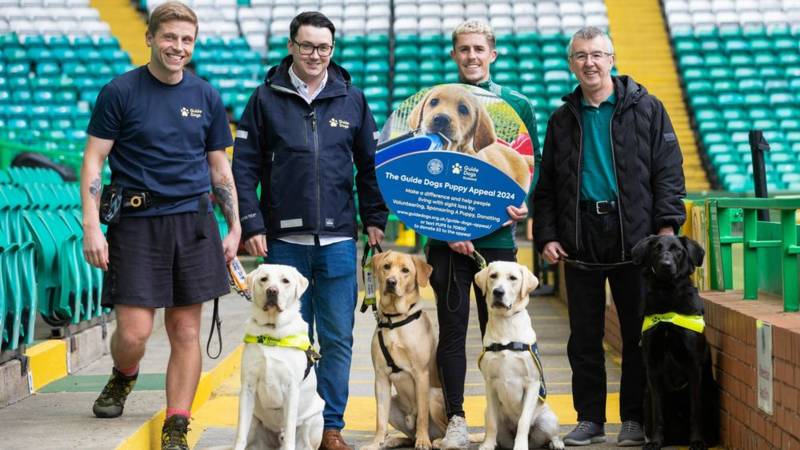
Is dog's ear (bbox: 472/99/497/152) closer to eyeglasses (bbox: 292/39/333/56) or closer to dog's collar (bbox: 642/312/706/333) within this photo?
eyeglasses (bbox: 292/39/333/56)

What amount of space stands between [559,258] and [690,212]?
7.64 ft

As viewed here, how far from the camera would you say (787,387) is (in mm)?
4195

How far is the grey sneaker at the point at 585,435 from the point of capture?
525 cm

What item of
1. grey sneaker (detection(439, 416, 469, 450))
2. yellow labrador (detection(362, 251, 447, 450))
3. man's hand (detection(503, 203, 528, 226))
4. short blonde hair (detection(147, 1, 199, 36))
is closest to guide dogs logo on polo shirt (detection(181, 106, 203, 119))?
short blonde hair (detection(147, 1, 199, 36))

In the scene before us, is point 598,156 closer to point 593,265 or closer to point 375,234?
point 593,265

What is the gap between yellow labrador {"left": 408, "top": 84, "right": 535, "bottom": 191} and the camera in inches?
203

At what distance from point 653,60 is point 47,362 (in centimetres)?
1885

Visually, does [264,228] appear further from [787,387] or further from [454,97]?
[787,387]

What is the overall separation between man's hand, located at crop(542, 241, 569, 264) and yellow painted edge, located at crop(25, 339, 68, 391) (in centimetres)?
277

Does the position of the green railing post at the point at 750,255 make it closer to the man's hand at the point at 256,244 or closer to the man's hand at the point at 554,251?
the man's hand at the point at 554,251

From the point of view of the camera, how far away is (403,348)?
5.16m

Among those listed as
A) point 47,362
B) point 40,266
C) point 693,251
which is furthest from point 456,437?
point 40,266

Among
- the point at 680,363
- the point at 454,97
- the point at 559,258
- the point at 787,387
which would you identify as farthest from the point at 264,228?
the point at 787,387

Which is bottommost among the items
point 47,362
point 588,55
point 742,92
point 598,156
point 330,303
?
point 47,362
